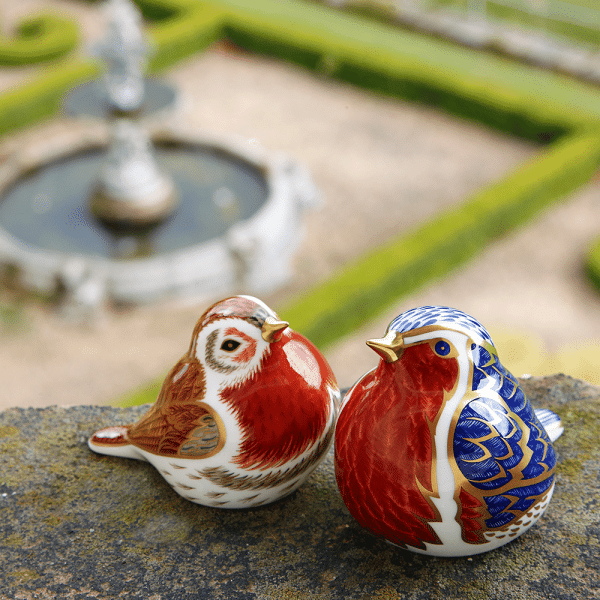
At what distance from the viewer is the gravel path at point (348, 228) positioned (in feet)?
28.7

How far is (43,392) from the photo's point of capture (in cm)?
834

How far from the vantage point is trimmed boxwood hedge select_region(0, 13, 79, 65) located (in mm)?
15297

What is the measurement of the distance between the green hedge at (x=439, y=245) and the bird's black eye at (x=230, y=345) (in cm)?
562

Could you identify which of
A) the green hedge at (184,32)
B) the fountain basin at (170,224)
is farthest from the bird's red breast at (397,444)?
the green hedge at (184,32)

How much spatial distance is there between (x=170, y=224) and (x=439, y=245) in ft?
11.7

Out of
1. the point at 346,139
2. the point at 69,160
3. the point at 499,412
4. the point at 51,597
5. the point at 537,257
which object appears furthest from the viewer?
the point at 346,139

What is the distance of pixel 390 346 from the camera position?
8.66 feet

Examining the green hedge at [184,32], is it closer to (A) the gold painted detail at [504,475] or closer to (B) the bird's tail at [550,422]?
(B) the bird's tail at [550,422]

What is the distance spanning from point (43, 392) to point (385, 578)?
617cm

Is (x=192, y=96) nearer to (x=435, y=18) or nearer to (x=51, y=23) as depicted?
(x=51, y=23)

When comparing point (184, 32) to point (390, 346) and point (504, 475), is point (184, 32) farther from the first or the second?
point (504, 475)

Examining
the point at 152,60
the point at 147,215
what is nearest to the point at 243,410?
the point at 147,215

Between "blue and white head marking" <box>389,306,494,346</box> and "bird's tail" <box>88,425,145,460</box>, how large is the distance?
4.66 ft

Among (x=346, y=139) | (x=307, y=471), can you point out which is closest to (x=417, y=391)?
(x=307, y=471)
